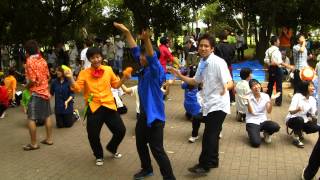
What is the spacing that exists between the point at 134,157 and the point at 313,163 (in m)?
2.64

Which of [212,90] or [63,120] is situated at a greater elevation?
[212,90]

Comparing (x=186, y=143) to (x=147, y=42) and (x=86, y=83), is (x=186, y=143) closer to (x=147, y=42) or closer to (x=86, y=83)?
(x=86, y=83)

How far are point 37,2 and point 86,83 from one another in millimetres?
15614

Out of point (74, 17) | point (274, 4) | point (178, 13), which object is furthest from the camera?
point (74, 17)

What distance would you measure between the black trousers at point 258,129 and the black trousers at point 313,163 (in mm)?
1889

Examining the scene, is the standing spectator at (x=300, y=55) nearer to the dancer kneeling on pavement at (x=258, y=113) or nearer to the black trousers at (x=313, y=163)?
the dancer kneeling on pavement at (x=258, y=113)

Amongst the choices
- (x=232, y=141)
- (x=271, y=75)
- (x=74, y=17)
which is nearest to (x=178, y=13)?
(x=74, y=17)

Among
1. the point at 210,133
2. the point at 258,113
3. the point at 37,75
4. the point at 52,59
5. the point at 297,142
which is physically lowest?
the point at 297,142

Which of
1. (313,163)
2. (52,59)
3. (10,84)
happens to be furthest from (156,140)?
(52,59)

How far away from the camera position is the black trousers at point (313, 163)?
5105mm

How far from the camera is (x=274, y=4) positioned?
56.2 ft

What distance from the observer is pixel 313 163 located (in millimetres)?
5184

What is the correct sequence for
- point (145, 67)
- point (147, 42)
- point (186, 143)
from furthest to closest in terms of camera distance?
point (186, 143) → point (145, 67) → point (147, 42)

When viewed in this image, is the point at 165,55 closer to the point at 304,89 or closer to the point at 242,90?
the point at 242,90
